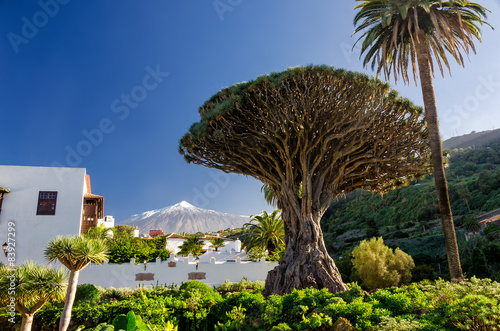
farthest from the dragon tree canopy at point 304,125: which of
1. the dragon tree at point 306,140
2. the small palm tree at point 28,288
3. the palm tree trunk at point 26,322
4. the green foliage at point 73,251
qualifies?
the palm tree trunk at point 26,322

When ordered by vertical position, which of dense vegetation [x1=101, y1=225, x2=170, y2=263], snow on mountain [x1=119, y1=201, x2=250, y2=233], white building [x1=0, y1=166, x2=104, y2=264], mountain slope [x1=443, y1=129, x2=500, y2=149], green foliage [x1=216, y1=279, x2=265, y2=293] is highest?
mountain slope [x1=443, y1=129, x2=500, y2=149]

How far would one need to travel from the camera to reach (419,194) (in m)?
57.9

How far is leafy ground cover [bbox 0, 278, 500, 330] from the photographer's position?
17.8 feet

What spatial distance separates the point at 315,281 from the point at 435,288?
24.5ft

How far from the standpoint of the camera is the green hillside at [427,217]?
2816 centimetres

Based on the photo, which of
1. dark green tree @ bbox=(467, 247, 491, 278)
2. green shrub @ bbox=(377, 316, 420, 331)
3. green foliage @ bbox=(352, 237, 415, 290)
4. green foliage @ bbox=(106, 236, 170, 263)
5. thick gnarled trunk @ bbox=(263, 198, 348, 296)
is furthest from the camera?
green foliage @ bbox=(106, 236, 170, 263)

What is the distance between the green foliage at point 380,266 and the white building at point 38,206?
2181 centimetres

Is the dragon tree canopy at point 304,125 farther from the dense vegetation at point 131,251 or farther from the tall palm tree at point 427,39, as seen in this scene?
the dense vegetation at point 131,251

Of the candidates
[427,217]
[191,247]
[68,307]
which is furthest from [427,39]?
[427,217]

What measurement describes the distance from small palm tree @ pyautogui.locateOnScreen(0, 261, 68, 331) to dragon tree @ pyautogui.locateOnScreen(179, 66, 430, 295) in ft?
28.7

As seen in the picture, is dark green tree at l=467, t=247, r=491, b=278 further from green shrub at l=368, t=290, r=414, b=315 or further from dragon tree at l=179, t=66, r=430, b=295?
green shrub at l=368, t=290, r=414, b=315

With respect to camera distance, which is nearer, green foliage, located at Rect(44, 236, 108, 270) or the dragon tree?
green foliage, located at Rect(44, 236, 108, 270)

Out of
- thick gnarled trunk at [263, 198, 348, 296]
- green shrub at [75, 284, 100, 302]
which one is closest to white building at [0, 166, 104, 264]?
green shrub at [75, 284, 100, 302]

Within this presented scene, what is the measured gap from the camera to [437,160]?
13.7m
